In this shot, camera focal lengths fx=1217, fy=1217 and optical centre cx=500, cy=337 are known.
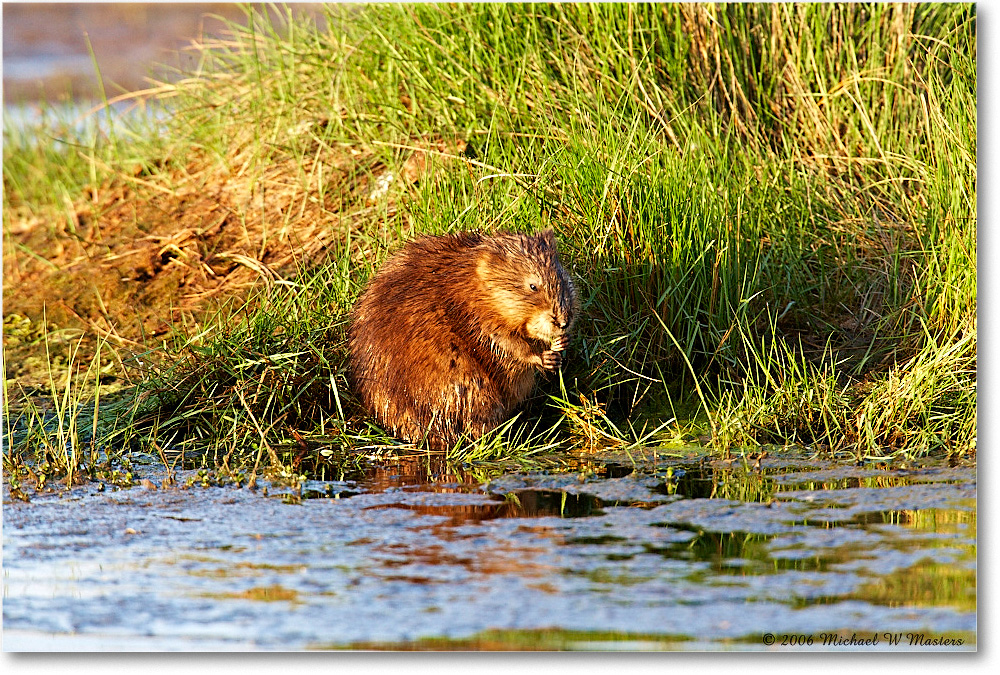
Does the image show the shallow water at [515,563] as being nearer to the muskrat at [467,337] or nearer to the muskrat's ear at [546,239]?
the muskrat at [467,337]

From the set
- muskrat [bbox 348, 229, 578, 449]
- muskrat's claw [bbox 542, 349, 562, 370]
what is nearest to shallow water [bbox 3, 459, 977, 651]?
muskrat [bbox 348, 229, 578, 449]

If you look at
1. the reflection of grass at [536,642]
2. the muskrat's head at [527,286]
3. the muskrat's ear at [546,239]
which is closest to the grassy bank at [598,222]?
the muskrat's head at [527,286]

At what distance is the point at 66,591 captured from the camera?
3.19m

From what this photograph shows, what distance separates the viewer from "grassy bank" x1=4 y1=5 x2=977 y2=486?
4.41 meters

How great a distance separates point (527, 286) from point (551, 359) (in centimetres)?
28

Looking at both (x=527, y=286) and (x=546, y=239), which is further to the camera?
(x=546, y=239)

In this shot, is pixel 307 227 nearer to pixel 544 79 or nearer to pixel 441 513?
pixel 544 79

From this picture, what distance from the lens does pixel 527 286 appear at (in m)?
4.20

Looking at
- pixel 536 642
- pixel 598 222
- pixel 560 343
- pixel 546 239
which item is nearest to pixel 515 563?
pixel 536 642

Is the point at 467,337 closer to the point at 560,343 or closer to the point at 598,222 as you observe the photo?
the point at 560,343

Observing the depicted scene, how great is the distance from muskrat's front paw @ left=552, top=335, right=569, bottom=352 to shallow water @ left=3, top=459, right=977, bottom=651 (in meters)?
0.48

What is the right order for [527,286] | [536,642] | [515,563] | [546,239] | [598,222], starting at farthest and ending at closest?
[598,222] < [546,239] < [527,286] < [515,563] < [536,642]

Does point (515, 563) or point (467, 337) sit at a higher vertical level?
point (467, 337)

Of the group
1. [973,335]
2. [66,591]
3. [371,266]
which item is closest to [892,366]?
[973,335]
